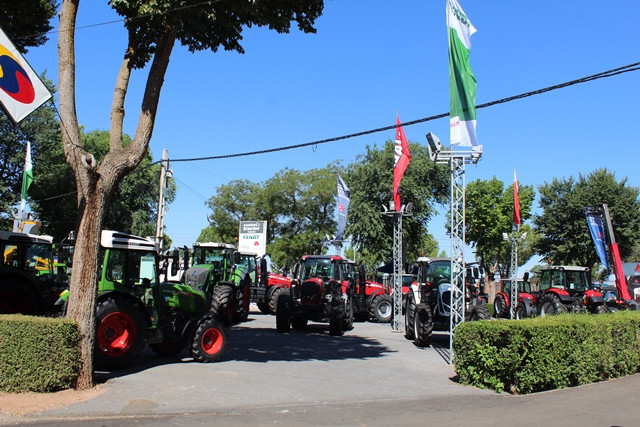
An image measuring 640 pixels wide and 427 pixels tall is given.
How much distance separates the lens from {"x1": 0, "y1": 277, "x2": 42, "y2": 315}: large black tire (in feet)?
39.9

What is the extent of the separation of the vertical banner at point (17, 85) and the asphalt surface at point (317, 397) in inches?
177

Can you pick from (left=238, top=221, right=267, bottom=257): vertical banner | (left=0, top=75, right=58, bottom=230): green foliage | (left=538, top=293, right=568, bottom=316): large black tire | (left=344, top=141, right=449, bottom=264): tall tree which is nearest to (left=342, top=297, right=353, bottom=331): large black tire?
(left=538, top=293, right=568, bottom=316): large black tire

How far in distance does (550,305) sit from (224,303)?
38.5ft

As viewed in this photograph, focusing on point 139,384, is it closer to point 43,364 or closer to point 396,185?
point 43,364

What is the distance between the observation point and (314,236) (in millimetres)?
50062

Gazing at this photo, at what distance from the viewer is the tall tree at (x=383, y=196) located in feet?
119

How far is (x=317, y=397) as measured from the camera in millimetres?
8758

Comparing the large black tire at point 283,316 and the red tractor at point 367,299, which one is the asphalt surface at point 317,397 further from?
the red tractor at point 367,299

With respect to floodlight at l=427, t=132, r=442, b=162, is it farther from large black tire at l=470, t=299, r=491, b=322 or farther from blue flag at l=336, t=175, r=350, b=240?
blue flag at l=336, t=175, r=350, b=240

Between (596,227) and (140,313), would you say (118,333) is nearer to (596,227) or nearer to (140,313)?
(140,313)

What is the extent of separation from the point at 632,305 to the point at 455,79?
44.8ft

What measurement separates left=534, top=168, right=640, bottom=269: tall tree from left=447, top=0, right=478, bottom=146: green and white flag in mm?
28636

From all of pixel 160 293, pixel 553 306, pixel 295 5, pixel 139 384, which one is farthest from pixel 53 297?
pixel 553 306

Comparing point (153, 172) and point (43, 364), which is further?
point (153, 172)
